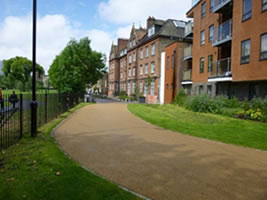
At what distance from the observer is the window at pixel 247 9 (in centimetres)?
1650

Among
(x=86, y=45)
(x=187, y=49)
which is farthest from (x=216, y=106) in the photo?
(x=86, y=45)

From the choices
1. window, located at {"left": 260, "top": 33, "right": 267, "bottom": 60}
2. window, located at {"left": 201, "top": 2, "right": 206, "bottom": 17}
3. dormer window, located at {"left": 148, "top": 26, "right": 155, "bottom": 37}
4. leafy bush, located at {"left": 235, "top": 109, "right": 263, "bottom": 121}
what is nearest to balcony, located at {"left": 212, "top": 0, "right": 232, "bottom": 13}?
window, located at {"left": 201, "top": 2, "right": 206, "bottom": 17}

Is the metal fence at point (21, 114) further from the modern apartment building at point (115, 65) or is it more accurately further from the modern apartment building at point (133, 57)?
the modern apartment building at point (115, 65)

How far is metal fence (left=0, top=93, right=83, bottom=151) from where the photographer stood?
689cm

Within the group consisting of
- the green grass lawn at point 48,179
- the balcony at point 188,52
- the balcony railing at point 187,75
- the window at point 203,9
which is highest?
the window at point 203,9

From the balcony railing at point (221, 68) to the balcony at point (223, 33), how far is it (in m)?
1.52

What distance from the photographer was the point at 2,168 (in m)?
5.05

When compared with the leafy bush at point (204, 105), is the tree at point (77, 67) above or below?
→ above

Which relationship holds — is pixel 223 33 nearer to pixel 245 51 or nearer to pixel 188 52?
pixel 245 51

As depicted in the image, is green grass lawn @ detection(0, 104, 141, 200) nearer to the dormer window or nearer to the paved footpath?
the paved footpath

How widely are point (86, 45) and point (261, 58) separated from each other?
26.6 metres

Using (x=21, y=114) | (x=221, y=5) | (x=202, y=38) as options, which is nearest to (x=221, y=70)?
(x=221, y=5)

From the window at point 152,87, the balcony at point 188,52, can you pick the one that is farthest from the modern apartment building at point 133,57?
the balcony at point 188,52

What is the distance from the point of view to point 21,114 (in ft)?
25.4
